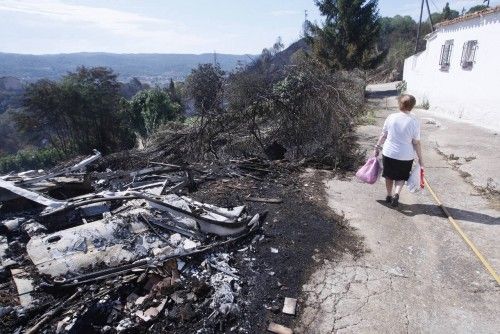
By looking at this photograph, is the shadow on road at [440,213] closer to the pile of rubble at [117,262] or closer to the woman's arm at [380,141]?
the woman's arm at [380,141]

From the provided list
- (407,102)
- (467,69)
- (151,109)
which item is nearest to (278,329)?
(407,102)

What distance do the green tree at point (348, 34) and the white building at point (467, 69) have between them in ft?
19.3

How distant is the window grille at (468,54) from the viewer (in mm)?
11689

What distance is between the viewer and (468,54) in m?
12.2

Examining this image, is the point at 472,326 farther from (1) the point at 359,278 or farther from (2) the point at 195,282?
(2) the point at 195,282

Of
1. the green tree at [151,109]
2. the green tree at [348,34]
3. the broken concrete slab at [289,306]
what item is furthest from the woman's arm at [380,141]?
the green tree at [151,109]

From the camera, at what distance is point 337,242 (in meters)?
4.32

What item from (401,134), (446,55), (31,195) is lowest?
(31,195)

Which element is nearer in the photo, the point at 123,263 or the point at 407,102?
the point at 123,263

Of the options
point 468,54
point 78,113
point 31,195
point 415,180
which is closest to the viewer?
point 31,195

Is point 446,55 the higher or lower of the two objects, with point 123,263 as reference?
higher

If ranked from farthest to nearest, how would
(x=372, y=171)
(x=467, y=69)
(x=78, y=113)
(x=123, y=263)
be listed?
(x=78, y=113) → (x=467, y=69) → (x=372, y=171) → (x=123, y=263)

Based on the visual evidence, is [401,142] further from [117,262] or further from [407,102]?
[117,262]

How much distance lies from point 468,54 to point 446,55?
2179 mm
